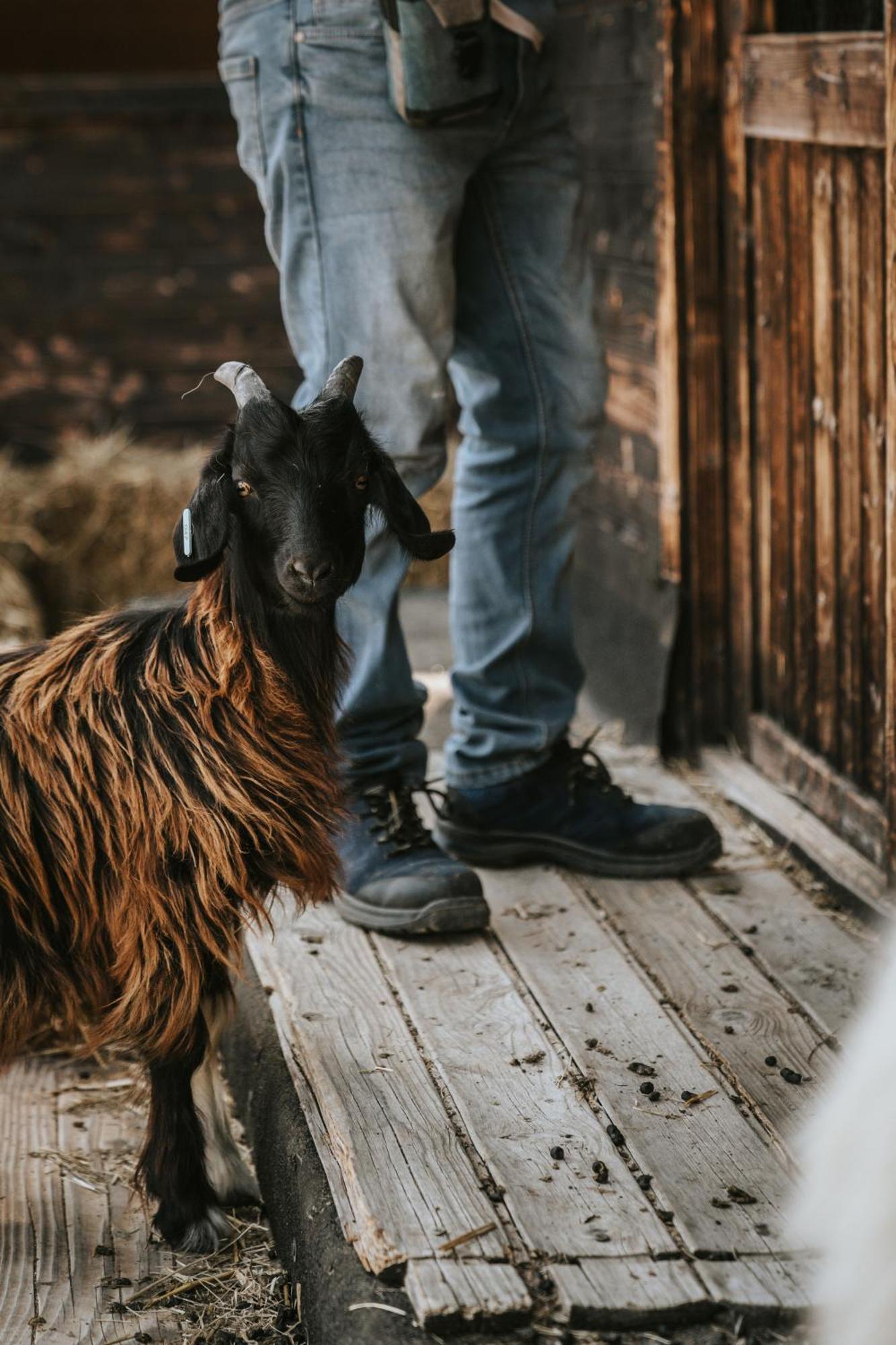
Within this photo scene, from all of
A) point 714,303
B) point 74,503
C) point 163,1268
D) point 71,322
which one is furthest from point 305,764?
point 71,322

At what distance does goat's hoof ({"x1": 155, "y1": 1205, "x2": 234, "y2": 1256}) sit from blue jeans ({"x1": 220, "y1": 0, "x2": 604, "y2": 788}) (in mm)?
961

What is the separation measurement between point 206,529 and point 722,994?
1.34 meters

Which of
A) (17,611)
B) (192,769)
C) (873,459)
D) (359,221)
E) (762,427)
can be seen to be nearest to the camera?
(192,769)

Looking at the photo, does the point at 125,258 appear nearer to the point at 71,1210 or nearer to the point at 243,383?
the point at 243,383

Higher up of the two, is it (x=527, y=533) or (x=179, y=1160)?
(x=527, y=533)

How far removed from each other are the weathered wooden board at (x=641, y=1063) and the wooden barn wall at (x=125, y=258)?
5.07 metres

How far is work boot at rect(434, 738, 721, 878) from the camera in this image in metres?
3.58

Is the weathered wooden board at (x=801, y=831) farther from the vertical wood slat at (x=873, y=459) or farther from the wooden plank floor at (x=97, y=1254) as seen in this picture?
the wooden plank floor at (x=97, y=1254)

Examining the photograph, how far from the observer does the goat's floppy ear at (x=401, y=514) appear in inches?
107

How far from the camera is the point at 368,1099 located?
2703 mm

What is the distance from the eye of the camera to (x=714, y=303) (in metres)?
4.26

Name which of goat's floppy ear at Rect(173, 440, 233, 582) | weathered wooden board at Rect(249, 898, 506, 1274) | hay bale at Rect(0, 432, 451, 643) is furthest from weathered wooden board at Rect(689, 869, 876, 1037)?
hay bale at Rect(0, 432, 451, 643)

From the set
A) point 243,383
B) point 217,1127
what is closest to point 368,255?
point 243,383

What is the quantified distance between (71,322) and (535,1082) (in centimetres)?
614
